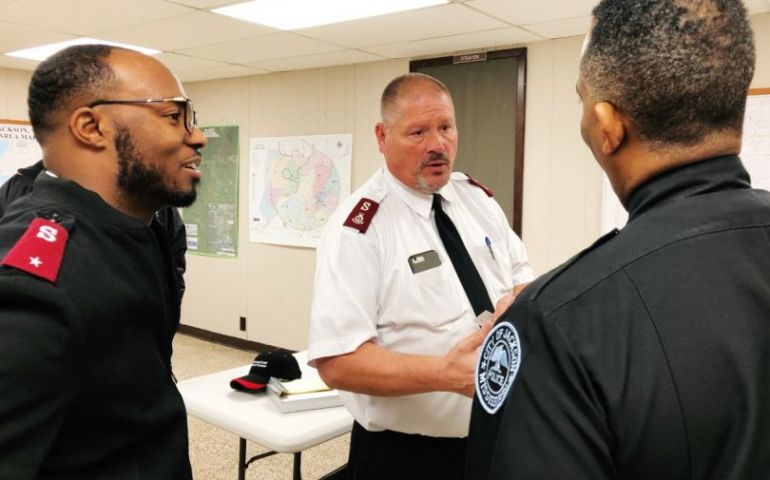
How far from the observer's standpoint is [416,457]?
1.40 metres

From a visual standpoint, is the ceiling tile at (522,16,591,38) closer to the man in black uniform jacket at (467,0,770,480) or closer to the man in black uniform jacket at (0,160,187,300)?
the man in black uniform jacket at (0,160,187,300)

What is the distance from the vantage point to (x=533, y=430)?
0.62m

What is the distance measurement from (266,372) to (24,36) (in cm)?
322

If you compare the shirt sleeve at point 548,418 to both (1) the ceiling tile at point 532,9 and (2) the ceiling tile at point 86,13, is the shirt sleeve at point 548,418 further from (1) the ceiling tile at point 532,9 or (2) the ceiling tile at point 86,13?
(2) the ceiling tile at point 86,13

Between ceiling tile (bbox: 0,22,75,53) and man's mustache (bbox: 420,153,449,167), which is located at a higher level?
ceiling tile (bbox: 0,22,75,53)

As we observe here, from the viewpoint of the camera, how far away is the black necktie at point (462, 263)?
146 cm

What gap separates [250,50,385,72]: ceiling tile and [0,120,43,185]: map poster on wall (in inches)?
87.0

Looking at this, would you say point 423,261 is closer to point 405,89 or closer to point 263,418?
point 405,89

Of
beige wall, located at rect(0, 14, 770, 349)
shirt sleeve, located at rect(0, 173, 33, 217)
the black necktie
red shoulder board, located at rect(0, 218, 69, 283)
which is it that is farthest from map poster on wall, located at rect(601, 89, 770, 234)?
red shoulder board, located at rect(0, 218, 69, 283)

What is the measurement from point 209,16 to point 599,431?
3207 millimetres

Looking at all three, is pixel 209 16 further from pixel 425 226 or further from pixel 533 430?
pixel 533 430

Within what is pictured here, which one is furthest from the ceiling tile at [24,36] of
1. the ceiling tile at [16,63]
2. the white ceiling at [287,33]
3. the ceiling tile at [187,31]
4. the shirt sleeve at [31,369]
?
the shirt sleeve at [31,369]

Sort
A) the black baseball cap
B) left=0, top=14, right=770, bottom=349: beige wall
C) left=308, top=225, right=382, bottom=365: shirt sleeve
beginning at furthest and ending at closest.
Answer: left=0, top=14, right=770, bottom=349: beige wall
the black baseball cap
left=308, top=225, right=382, bottom=365: shirt sleeve

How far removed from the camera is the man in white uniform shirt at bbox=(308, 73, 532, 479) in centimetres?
131
